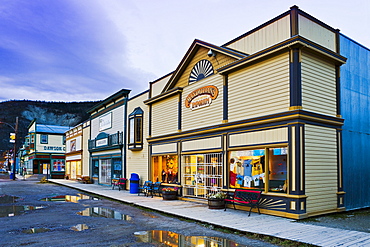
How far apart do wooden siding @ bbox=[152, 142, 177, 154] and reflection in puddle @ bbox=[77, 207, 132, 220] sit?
16.3ft

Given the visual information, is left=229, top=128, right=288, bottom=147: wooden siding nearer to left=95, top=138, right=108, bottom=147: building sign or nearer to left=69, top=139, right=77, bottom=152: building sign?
left=95, top=138, right=108, bottom=147: building sign

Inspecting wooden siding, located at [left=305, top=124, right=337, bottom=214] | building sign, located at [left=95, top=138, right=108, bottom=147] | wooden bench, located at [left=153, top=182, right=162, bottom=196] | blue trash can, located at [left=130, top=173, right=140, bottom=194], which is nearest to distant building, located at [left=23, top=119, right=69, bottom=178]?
building sign, located at [left=95, top=138, right=108, bottom=147]

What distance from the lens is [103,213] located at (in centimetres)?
1191

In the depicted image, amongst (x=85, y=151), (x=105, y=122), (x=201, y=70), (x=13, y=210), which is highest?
(x=201, y=70)

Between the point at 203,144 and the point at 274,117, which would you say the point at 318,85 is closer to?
the point at 274,117

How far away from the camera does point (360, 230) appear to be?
8.43 meters

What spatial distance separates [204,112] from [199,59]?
2.73m

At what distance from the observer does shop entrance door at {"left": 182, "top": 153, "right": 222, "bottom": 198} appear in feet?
44.8

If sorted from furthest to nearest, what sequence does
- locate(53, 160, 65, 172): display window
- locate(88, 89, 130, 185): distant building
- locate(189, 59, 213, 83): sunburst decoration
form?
1. locate(53, 160, 65, 172): display window
2. locate(88, 89, 130, 185): distant building
3. locate(189, 59, 213, 83): sunburst decoration

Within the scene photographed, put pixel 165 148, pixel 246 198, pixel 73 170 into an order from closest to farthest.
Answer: pixel 246 198
pixel 165 148
pixel 73 170

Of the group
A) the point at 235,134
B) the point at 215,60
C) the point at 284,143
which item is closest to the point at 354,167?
the point at 284,143

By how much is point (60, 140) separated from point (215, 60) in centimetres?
4323

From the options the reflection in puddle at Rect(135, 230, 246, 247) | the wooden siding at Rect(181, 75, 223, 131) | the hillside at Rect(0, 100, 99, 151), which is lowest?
the reflection in puddle at Rect(135, 230, 246, 247)

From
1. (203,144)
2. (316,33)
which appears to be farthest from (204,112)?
(316,33)
